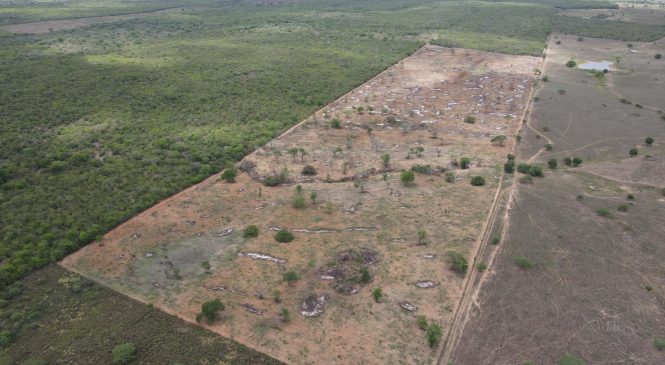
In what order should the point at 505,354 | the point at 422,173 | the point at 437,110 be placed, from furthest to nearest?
the point at 437,110
the point at 422,173
the point at 505,354

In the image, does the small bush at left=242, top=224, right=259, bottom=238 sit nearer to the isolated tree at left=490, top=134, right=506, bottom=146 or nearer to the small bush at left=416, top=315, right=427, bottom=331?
the small bush at left=416, top=315, right=427, bottom=331

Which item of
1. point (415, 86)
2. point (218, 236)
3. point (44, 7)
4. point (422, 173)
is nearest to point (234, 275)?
point (218, 236)

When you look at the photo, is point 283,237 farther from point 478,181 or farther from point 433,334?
point 478,181

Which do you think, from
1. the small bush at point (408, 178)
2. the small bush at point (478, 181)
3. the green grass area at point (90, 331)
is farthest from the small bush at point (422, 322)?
the small bush at point (478, 181)

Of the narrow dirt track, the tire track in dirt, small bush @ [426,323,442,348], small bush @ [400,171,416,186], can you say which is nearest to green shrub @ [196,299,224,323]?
small bush @ [426,323,442,348]

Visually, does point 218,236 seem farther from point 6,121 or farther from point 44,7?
point 44,7
